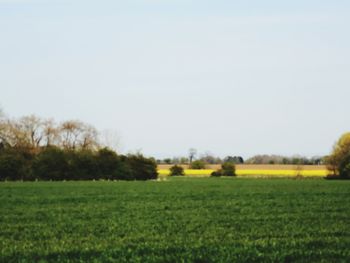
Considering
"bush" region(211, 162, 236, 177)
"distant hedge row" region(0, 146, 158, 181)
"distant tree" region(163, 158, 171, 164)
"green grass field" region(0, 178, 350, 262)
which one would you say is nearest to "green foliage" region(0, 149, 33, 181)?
"distant hedge row" region(0, 146, 158, 181)

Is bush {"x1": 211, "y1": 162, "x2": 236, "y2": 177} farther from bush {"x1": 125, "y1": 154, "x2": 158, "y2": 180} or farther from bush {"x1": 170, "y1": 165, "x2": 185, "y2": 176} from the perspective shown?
bush {"x1": 125, "y1": 154, "x2": 158, "y2": 180}

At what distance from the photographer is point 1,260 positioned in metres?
11.8

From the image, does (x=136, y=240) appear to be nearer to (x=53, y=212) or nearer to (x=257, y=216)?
(x=257, y=216)

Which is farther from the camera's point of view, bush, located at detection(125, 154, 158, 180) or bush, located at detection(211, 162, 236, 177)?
bush, located at detection(211, 162, 236, 177)

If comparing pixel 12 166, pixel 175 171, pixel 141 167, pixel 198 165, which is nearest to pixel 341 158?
pixel 141 167

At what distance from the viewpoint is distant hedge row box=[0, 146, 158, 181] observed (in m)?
83.6

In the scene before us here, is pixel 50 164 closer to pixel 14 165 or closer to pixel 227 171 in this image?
pixel 14 165

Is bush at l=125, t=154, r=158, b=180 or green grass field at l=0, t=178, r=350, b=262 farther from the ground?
bush at l=125, t=154, r=158, b=180

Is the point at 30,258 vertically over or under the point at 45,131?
under

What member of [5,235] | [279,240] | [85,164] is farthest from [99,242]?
[85,164]

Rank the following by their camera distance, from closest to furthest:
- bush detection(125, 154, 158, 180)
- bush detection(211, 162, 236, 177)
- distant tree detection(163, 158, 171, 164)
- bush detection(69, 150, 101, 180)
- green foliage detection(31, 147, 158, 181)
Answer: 1. green foliage detection(31, 147, 158, 181)
2. bush detection(69, 150, 101, 180)
3. bush detection(125, 154, 158, 180)
4. bush detection(211, 162, 236, 177)
5. distant tree detection(163, 158, 171, 164)

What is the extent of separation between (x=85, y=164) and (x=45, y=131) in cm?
2437

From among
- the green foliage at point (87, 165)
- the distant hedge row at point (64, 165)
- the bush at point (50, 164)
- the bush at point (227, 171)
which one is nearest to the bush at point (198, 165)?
the bush at point (227, 171)

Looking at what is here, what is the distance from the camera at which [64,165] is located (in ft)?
284
